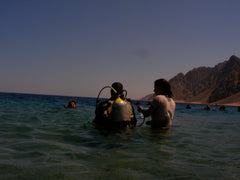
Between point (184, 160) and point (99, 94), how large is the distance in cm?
363

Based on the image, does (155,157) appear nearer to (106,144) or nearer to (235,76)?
(106,144)

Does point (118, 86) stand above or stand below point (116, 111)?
above

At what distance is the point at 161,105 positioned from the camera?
648 cm

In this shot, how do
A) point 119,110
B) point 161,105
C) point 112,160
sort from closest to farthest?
point 112,160 → point 119,110 → point 161,105

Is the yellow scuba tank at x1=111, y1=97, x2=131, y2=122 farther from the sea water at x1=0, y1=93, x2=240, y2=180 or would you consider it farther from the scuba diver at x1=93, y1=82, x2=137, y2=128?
the sea water at x1=0, y1=93, x2=240, y2=180

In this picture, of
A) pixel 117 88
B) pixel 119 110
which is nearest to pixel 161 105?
pixel 119 110

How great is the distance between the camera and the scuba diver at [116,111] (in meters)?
6.24

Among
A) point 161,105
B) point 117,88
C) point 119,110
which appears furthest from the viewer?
point 117,88

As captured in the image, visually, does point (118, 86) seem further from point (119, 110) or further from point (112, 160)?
point (112, 160)

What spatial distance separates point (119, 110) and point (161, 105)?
1397 mm

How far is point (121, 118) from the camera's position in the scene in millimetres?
6305

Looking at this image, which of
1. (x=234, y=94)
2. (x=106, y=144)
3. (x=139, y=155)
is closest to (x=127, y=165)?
(x=139, y=155)

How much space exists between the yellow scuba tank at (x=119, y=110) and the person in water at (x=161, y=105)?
508 millimetres

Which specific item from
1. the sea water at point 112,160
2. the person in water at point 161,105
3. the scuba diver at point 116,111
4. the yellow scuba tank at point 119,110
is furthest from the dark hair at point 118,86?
the sea water at point 112,160
